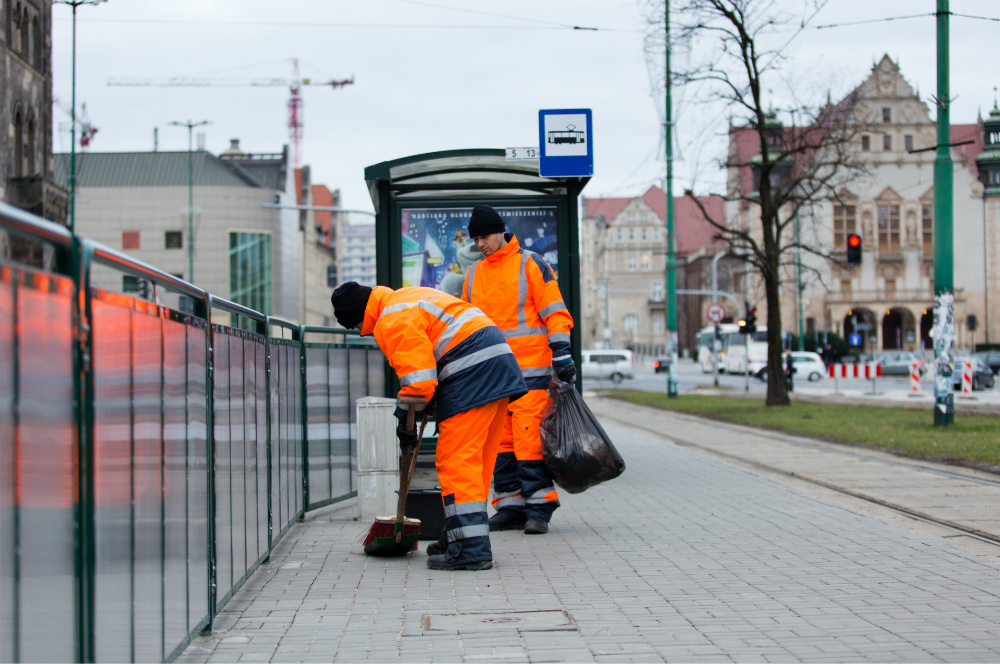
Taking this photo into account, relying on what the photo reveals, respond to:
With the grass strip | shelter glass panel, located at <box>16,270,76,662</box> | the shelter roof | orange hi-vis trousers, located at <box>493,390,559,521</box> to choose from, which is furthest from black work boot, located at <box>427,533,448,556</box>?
the shelter roof

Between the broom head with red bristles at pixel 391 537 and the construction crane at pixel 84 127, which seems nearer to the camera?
the broom head with red bristles at pixel 391 537

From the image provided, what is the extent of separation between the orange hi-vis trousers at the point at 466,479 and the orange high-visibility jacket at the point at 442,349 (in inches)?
3.8

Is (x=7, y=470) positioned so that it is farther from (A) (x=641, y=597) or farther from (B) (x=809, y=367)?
(B) (x=809, y=367)

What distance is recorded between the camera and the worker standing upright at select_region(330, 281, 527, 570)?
19.7 ft

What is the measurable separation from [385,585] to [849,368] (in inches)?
1306

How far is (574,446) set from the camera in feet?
24.0

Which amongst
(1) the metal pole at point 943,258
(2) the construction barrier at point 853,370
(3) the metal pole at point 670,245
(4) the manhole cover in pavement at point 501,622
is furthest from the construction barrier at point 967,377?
(4) the manhole cover in pavement at point 501,622

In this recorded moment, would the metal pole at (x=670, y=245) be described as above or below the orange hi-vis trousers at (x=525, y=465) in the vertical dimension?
above

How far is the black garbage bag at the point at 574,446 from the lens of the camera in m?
7.28

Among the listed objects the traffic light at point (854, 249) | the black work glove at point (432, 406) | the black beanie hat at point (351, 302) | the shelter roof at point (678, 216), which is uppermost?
the shelter roof at point (678, 216)

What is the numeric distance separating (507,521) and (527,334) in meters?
1.37

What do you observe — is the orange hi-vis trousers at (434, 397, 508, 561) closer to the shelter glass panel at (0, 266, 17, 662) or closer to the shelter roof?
the shelter glass panel at (0, 266, 17, 662)

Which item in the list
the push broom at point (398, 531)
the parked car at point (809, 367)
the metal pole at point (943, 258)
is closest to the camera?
the push broom at point (398, 531)

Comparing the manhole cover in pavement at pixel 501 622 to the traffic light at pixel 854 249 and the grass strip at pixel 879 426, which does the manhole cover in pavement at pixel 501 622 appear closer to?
the grass strip at pixel 879 426
